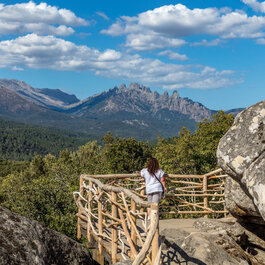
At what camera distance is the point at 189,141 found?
28.6m

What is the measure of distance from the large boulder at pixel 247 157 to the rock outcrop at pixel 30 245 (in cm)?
323

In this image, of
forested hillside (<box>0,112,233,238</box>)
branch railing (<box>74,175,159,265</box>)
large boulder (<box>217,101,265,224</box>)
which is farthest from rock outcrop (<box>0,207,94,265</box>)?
forested hillside (<box>0,112,233,238</box>)

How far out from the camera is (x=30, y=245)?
464 cm

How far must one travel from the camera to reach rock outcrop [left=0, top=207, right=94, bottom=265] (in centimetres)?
425

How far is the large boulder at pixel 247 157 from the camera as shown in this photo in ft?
16.4

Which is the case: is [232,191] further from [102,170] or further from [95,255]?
[102,170]

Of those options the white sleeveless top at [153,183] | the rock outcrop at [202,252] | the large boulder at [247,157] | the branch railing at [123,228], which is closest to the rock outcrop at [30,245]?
the branch railing at [123,228]

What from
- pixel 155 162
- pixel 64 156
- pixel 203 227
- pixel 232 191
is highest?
pixel 155 162

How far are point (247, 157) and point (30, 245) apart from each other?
3.70m

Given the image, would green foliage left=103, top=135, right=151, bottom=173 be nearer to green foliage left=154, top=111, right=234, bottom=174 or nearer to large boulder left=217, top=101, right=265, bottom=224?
green foliage left=154, top=111, right=234, bottom=174

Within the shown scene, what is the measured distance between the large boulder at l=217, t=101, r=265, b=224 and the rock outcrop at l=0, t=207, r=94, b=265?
127 inches

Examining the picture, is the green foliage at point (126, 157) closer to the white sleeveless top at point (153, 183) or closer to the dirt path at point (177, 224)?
the dirt path at point (177, 224)

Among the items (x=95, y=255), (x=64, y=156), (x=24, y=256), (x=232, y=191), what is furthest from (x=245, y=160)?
(x=64, y=156)

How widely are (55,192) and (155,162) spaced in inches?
513
